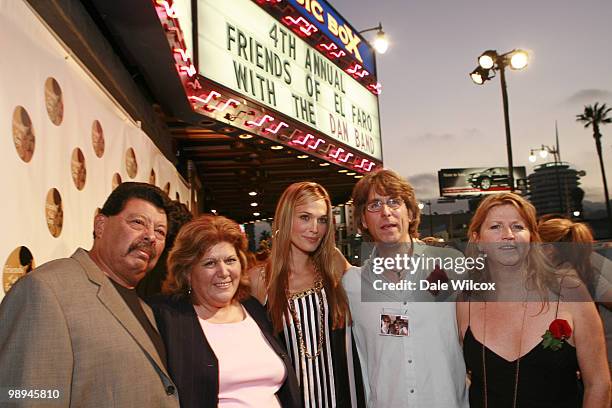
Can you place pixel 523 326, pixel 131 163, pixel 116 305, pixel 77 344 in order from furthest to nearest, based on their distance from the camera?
1. pixel 131 163
2. pixel 523 326
3. pixel 116 305
4. pixel 77 344

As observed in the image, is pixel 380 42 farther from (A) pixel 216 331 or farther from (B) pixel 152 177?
(A) pixel 216 331

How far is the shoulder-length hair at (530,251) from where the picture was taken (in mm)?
3059

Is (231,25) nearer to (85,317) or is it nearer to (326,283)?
(326,283)

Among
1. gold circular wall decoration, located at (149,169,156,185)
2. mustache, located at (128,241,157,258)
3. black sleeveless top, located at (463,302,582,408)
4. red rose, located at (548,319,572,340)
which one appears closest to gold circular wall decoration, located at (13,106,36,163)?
mustache, located at (128,241,157,258)

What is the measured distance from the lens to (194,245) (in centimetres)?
314

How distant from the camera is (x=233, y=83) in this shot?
23.1 feet

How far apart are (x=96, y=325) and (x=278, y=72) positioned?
265 inches

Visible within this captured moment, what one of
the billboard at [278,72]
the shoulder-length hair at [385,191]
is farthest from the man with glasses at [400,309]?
the billboard at [278,72]

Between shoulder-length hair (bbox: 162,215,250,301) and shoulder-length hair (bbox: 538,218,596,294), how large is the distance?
2569 millimetres

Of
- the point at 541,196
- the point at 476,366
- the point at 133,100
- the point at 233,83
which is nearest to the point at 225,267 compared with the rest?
the point at 476,366

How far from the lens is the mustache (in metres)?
2.59

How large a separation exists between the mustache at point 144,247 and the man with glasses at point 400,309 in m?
1.60

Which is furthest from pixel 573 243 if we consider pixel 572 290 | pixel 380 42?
pixel 380 42

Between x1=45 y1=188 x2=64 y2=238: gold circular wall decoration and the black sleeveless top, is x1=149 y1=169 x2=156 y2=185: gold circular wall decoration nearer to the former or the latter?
x1=45 y1=188 x2=64 y2=238: gold circular wall decoration
